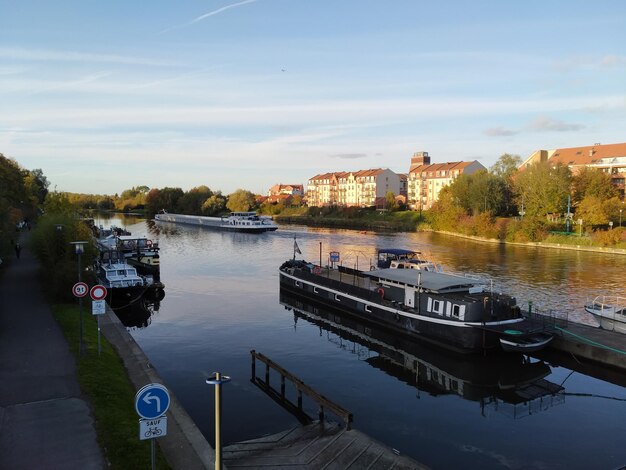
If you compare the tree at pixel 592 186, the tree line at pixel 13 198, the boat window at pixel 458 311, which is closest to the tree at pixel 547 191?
the tree at pixel 592 186

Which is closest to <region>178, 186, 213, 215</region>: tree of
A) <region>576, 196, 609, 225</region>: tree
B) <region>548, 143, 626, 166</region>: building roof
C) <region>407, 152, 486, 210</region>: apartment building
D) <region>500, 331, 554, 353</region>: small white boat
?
<region>407, 152, 486, 210</region>: apartment building

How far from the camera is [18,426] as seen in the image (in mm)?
14461

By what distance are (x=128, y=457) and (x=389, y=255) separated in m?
37.0

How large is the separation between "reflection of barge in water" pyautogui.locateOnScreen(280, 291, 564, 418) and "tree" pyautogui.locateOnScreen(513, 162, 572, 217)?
238 feet

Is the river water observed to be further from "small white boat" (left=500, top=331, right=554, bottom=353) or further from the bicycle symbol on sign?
the bicycle symbol on sign

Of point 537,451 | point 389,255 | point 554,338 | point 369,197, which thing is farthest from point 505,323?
point 369,197

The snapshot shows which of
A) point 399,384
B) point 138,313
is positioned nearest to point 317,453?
point 399,384

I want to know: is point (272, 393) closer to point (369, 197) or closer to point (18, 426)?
point (18, 426)

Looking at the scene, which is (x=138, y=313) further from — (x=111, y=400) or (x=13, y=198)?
(x=13, y=198)

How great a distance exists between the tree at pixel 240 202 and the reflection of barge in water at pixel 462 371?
144m

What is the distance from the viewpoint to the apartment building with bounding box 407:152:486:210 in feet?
497

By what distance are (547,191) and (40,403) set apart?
97529 mm

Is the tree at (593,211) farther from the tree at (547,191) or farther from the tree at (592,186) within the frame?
the tree at (547,191)

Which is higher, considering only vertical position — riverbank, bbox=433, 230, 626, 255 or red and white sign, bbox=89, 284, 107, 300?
red and white sign, bbox=89, 284, 107, 300
